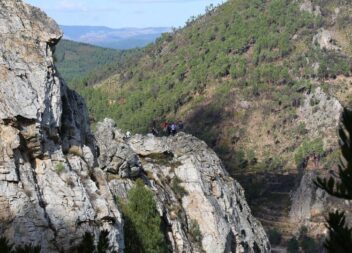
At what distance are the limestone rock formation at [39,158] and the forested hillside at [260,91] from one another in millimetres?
81350

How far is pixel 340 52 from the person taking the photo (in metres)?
160

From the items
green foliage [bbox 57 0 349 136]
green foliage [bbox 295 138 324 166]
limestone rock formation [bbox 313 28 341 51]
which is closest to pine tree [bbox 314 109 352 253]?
green foliage [bbox 295 138 324 166]

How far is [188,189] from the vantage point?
135ft

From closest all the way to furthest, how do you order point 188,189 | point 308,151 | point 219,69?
point 188,189, point 308,151, point 219,69

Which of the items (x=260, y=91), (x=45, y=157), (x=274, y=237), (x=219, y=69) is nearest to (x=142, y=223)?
(x=45, y=157)

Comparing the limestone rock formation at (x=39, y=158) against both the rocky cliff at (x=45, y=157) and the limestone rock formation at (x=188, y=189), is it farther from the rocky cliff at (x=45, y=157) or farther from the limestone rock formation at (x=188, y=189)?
the limestone rock formation at (x=188, y=189)

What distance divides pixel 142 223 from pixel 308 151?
10133cm

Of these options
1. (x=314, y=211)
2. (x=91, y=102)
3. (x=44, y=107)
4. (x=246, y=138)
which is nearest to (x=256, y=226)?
(x=44, y=107)

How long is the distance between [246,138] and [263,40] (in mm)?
37955

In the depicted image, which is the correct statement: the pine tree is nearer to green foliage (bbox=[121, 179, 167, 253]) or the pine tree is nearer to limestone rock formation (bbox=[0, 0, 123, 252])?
limestone rock formation (bbox=[0, 0, 123, 252])

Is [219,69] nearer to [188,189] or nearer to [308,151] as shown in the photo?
[308,151]

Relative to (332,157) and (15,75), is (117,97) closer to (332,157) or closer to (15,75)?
(332,157)

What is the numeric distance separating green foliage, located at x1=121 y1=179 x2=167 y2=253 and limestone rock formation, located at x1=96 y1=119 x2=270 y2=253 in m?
1.58

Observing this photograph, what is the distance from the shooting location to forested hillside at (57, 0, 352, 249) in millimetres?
132625
